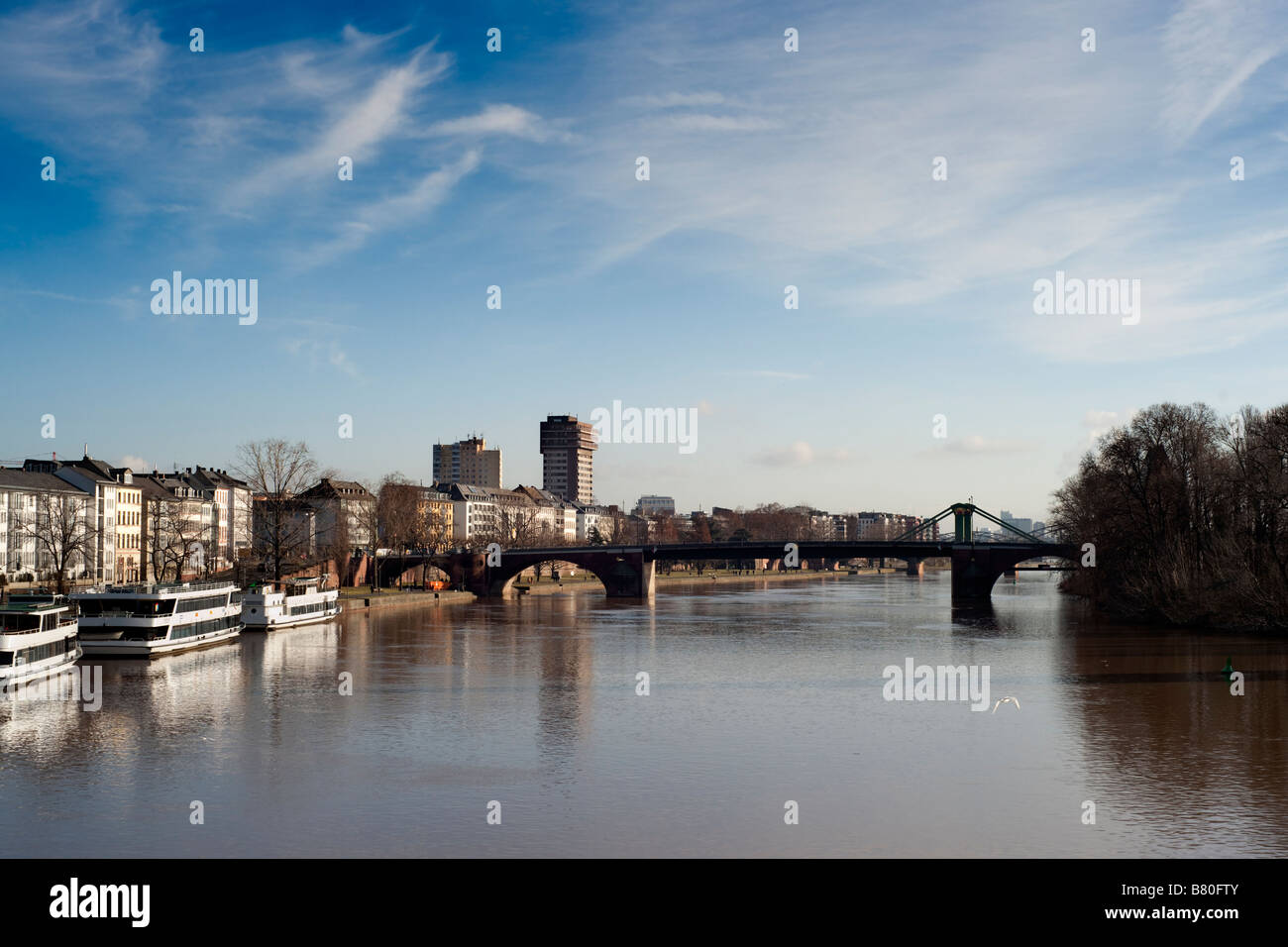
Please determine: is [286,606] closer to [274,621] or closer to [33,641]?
[274,621]

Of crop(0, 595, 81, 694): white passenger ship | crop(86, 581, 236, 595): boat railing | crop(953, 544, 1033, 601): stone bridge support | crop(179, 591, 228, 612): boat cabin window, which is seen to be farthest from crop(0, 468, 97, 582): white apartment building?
crop(953, 544, 1033, 601): stone bridge support

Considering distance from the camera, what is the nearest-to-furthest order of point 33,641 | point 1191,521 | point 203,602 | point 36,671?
1. point 33,641
2. point 36,671
3. point 203,602
4. point 1191,521

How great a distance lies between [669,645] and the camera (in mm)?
54531

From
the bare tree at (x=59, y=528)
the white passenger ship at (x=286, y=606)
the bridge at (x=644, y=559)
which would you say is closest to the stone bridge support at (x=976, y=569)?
the bridge at (x=644, y=559)

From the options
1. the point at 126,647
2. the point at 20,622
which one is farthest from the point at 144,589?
the point at 20,622

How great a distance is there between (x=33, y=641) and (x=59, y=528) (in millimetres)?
53009

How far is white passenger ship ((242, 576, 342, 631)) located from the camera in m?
62.3

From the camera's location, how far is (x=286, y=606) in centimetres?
6450

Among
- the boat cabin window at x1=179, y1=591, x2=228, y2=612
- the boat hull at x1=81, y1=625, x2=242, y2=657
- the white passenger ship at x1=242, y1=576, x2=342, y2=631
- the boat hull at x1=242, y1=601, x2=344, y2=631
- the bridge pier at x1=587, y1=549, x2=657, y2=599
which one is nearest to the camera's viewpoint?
the boat hull at x1=81, y1=625, x2=242, y2=657

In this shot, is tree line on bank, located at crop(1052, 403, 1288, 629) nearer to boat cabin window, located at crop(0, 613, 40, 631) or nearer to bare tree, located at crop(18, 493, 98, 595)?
boat cabin window, located at crop(0, 613, 40, 631)

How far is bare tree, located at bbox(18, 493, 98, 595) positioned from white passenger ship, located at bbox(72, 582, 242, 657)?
86.5 ft
